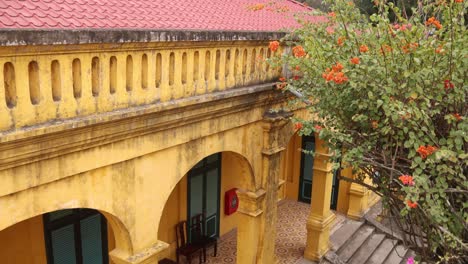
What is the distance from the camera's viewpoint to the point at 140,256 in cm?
544

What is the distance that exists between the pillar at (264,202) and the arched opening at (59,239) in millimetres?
2373

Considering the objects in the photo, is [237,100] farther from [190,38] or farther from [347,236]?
[347,236]

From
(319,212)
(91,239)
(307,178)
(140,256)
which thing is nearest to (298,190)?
(307,178)

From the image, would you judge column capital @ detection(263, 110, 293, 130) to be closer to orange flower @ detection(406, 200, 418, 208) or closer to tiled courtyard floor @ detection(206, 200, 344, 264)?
orange flower @ detection(406, 200, 418, 208)

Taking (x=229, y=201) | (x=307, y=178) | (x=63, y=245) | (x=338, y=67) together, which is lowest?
(x=307, y=178)

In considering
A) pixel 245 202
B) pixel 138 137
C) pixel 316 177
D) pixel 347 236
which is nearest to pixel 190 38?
pixel 138 137

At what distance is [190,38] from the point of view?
17.8 ft

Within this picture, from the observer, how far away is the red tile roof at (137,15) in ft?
15.2

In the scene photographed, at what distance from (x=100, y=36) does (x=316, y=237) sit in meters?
7.18

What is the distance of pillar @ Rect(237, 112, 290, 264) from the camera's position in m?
7.54

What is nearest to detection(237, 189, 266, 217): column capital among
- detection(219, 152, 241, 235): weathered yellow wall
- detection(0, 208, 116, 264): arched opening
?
detection(0, 208, 116, 264): arched opening

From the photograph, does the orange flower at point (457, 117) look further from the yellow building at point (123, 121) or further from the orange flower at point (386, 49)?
the yellow building at point (123, 121)

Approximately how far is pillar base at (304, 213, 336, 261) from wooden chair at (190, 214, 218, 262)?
2002 millimetres

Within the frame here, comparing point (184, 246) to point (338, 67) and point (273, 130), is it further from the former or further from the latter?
point (338, 67)
